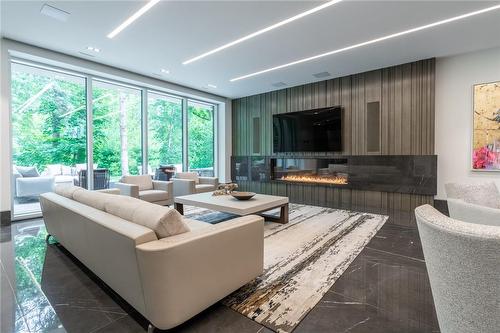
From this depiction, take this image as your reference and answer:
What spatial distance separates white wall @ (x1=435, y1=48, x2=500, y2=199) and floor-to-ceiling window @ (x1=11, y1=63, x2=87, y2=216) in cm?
666

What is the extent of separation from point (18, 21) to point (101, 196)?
10.1 ft

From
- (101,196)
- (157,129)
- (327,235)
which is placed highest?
(157,129)

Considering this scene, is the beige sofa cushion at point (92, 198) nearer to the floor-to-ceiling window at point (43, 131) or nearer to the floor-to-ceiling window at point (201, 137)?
the floor-to-ceiling window at point (43, 131)

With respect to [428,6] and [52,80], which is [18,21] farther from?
[428,6]

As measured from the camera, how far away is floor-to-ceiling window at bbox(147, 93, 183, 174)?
239 inches

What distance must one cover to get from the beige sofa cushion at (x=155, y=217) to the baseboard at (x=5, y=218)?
3545mm

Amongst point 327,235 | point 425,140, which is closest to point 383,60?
point 425,140

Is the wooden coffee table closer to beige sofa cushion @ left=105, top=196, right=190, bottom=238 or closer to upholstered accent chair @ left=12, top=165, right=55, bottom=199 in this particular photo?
beige sofa cushion @ left=105, top=196, right=190, bottom=238

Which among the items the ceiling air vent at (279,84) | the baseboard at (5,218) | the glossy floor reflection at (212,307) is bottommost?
the glossy floor reflection at (212,307)

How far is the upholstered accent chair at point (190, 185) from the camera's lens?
17.0 feet

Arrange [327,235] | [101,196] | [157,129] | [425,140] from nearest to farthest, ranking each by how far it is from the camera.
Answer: [101,196]
[327,235]
[425,140]
[157,129]

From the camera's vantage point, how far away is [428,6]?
2.99 m

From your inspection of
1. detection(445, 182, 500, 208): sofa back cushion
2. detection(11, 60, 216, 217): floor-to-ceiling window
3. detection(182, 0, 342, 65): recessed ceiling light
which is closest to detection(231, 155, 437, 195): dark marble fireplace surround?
detection(445, 182, 500, 208): sofa back cushion

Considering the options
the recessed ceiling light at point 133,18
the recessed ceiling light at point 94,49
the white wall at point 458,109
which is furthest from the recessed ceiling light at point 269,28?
the white wall at point 458,109
